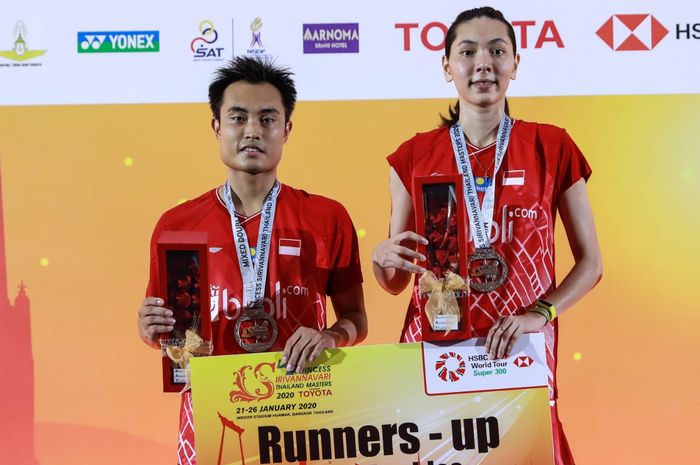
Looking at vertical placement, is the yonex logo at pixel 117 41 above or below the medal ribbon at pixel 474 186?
above

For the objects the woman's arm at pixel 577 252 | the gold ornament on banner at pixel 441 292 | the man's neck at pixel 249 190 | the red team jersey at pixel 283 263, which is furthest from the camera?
the man's neck at pixel 249 190

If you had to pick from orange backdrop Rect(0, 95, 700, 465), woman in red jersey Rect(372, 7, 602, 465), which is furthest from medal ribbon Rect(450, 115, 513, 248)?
orange backdrop Rect(0, 95, 700, 465)

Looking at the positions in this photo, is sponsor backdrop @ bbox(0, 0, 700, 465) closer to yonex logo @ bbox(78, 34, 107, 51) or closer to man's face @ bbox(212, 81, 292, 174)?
yonex logo @ bbox(78, 34, 107, 51)

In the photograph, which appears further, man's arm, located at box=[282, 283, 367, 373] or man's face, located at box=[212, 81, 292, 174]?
man's face, located at box=[212, 81, 292, 174]

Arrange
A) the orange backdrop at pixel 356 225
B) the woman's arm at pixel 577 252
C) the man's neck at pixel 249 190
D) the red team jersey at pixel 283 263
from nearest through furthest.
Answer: the woman's arm at pixel 577 252
the red team jersey at pixel 283 263
the man's neck at pixel 249 190
the orange backdrop at pixel 356 225

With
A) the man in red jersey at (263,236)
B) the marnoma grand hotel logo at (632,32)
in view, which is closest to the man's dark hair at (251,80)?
the man in red jersey at (263,236)

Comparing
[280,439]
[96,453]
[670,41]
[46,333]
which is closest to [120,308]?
[46,333]

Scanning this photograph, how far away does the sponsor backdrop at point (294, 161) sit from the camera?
3.46 meters

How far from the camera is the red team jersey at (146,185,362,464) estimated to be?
2705 millimetres

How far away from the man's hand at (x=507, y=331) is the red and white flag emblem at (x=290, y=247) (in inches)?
28.1

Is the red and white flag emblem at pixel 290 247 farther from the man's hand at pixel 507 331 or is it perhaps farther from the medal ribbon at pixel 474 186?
the man's hand at pixel 507 331

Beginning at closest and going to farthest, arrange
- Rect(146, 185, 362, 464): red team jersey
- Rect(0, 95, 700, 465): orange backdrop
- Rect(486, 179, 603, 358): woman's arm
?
1. Rect(486, 179, 603, 358): woman's arm
2. Rect(146, 185, 362, 464): red team jersey
3. Rect(0, 95, 700, 465): orange backdrop

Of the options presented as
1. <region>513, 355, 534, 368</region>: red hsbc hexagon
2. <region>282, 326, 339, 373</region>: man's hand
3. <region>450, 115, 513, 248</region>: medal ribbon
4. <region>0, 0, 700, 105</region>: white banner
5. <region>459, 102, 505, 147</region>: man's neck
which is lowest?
<region>513, 355, 534, 368</region>: red hsbc hexagon

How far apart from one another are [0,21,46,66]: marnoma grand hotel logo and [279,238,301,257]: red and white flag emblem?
1.51 metres
